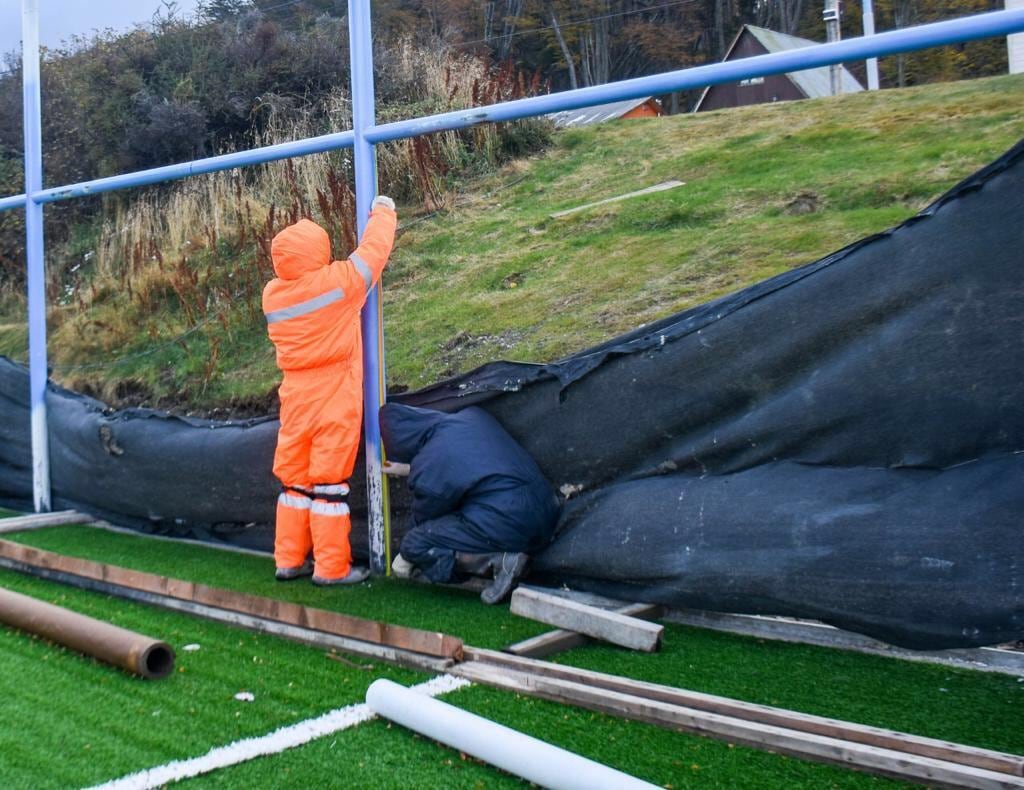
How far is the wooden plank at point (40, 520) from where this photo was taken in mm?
6367

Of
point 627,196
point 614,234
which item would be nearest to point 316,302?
point 614,234

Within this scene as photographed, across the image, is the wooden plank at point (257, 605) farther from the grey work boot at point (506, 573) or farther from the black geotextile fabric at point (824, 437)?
the black geotextile fabric at point (824, 437)

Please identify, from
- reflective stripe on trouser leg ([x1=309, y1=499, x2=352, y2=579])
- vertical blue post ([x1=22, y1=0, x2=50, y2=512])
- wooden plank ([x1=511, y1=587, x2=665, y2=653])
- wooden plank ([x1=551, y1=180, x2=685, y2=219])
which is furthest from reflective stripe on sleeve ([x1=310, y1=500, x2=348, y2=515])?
wooden plank ([x1=551, y1=180, x2=685, y2=219])

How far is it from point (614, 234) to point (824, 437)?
17.5 feet

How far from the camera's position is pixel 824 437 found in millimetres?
3650

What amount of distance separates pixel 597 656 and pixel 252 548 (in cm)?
260

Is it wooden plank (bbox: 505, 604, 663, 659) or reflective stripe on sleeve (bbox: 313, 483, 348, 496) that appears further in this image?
reflective stripe on sleeve (bbox: 313, 483, 348, 496)

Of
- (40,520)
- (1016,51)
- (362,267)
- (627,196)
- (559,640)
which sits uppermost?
(1016,51)

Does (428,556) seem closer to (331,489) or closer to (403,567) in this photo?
(403,567)

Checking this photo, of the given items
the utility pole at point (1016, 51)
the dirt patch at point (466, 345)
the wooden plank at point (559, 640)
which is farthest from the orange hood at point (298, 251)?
the utility pole at point (1016, 51)

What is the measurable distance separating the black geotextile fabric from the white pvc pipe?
1242 millimetres

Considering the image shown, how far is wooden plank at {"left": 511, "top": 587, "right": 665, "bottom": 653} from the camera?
11.7ft

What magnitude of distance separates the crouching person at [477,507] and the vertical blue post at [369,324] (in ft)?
1.57

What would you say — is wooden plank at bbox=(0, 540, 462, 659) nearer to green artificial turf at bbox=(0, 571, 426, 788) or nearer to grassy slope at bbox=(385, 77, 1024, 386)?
green artificial turf at bbox=(0, 571, 426, 788)
